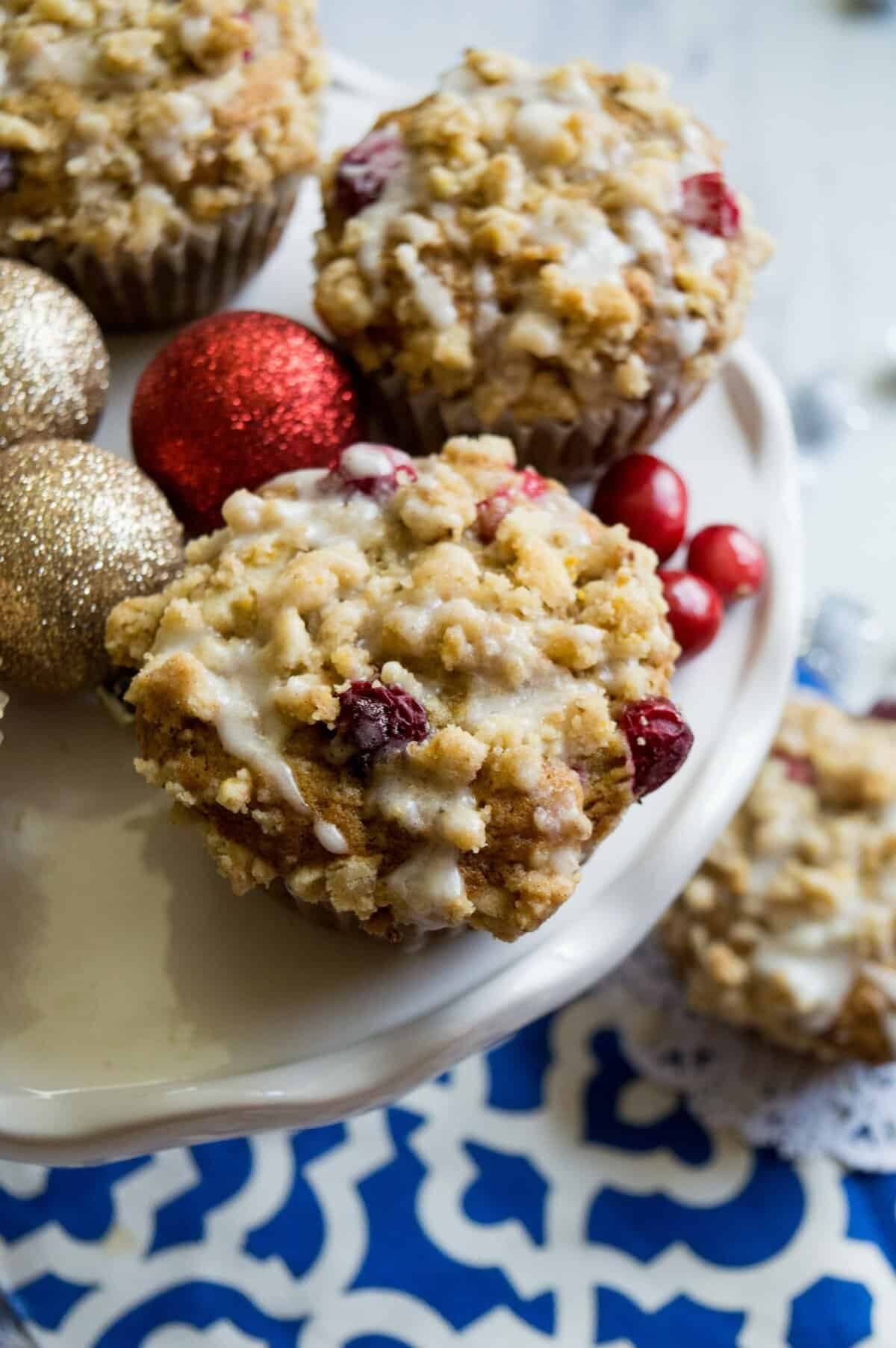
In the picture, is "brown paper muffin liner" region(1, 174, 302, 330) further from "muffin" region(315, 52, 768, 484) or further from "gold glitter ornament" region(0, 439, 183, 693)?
"gold glitter ornament" region(0, 439, 183, 693)

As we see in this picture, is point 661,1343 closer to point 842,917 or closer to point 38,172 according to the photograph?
point 842,917

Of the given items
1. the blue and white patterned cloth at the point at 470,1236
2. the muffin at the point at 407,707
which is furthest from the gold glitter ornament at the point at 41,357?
the blue and white patterned cloth at the point at 470,1236

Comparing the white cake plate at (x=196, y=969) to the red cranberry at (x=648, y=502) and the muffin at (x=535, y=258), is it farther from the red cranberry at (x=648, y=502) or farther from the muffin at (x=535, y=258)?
the muffin at (x=535, y=258)

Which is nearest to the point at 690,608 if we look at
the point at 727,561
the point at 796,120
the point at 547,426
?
the point at 727,561

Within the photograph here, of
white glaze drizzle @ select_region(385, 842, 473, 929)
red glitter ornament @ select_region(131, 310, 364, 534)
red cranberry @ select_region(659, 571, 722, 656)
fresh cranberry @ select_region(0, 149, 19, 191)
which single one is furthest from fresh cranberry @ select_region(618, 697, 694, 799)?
fresh cranberry @ select_region(0, 149, 19, 191)

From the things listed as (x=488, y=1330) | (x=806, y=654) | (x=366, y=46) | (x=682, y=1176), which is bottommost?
(x=488, y=1330)

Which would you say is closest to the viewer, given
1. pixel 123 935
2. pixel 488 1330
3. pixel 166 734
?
pixel 166 734

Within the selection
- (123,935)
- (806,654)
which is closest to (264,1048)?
(123,935)
